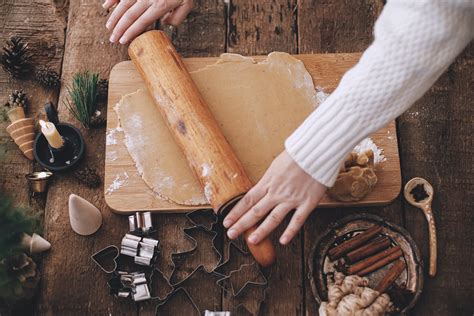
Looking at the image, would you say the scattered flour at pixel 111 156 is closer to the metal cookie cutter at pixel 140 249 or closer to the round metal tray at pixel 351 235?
the metal cookie cutter at pixel 140 249

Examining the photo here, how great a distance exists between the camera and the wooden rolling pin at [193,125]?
1285 millimetres

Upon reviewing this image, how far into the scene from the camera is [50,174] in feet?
4.84

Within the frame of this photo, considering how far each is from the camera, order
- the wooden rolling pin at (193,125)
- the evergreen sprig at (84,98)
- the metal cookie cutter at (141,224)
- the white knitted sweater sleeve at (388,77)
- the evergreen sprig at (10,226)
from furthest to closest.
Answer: the evergreen sprig at (84,98) < the metal cookie cutter at (141,224) < the wooden rolling pin at (193,125) < the evergreen sprig at (10,226) < the white knitted sweater sleeve at (388,77)

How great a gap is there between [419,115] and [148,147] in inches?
Answer: 31.8

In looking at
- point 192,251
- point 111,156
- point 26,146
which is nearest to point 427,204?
point 192,251

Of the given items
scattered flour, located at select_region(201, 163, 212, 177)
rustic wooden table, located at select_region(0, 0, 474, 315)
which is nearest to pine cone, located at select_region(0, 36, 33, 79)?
rustic wooden table, located at select_region(0, 0, 474, 315)

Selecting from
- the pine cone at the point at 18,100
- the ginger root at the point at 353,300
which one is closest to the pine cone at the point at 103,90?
the pine cone at the point at 18,100

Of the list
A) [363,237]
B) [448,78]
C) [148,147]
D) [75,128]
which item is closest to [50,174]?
[75,128]

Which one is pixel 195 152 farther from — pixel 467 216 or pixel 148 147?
pixel 467 216

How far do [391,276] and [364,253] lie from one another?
9 cm

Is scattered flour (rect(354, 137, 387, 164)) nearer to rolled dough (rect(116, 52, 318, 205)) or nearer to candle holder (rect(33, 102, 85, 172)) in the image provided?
rolled dough (rect(116, 52, 318, 205))

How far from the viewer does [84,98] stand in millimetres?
1515

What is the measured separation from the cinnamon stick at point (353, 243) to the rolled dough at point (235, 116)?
28 cm

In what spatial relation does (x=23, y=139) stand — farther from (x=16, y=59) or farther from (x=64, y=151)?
(x=16, y=59)
